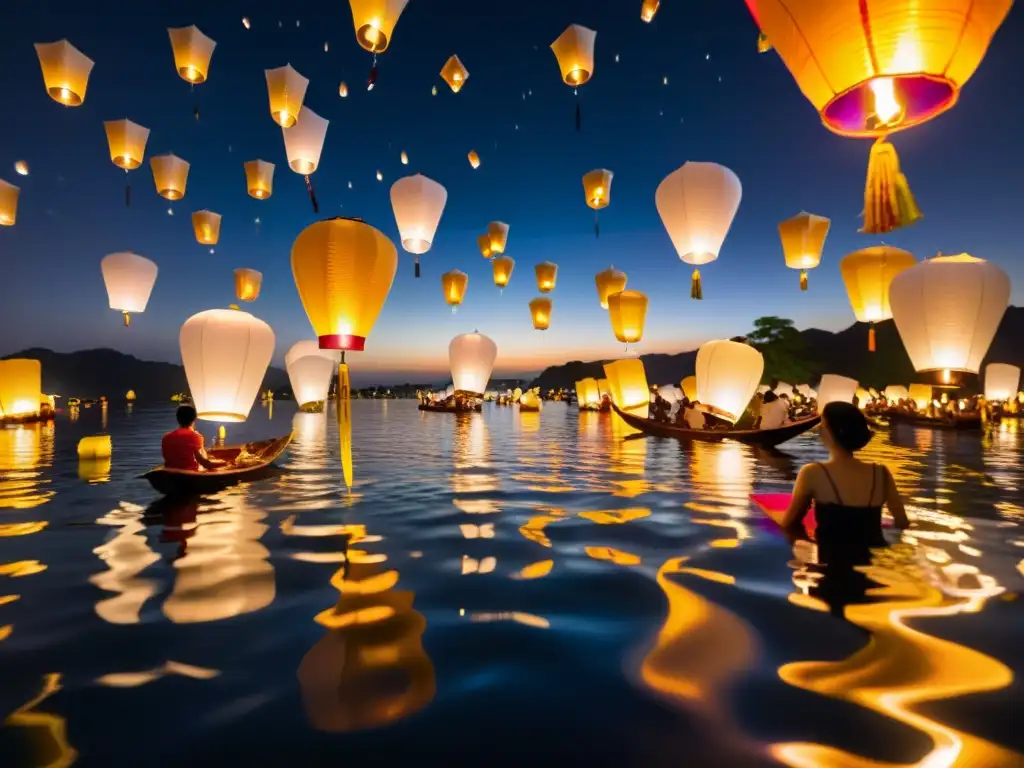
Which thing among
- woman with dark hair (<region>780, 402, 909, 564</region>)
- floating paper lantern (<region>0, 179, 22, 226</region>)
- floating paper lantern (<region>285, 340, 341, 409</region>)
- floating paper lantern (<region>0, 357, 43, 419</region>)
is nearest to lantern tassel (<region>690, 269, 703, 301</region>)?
woman with dark hair (<region>780, 402, 909, 564</region>)

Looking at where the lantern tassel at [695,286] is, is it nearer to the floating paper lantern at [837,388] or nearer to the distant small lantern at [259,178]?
the distant small lantern at [259,178]

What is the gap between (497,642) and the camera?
3582mm

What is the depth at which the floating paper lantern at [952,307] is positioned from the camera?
8945 mm

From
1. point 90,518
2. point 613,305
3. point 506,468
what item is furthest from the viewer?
point 613,305

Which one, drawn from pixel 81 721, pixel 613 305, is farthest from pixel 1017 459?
pixel 81 721

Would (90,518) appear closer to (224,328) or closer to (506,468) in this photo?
(224,328)

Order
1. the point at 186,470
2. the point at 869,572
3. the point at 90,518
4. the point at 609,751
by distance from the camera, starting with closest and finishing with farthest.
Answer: the point at 609,751 → the point at 869,572 → the point at 90,518 → the point at 186,470

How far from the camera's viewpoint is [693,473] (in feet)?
40.0

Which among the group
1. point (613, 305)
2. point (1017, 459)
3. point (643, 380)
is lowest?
point (1017, 459)

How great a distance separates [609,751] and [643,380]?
2540cm

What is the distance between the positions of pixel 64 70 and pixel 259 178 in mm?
5322

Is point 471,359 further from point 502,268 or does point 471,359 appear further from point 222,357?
point 222,357

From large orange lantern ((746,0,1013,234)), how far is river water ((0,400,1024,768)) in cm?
443

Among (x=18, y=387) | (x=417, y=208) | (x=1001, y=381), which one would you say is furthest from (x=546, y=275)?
(x=1001, y=381)
